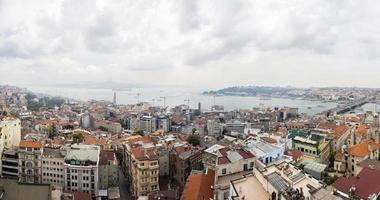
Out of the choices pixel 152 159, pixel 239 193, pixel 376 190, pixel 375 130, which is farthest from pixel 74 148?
pixel 375 130

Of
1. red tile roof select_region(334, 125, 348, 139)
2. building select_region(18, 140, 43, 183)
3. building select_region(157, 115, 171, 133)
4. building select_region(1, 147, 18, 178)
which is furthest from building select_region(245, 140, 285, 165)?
building select_region(157, 115, 171, 133)

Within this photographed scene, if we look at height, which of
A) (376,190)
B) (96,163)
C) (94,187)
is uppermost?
(376,190)

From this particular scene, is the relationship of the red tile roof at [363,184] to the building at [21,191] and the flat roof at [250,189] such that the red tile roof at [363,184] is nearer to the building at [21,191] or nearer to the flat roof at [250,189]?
the flat roof at [250,189]

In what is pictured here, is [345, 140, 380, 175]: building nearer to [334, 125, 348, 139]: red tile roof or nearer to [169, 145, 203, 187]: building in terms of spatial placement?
[334, 125, 348, 139]: red tile roof

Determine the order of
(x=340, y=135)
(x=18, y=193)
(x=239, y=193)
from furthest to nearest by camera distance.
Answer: (x=340, y=135)
(x=18, y=193)
(x=239, y=193)

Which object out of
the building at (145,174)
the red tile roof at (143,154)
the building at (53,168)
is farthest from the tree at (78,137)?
the building at (145,174)

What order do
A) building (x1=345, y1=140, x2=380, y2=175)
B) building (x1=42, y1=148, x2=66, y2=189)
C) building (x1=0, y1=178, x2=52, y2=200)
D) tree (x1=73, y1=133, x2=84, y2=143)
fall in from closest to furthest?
building (x1=0, y1=178, x2=52, y2=200)
building (x1=345, y1=140, x2=380, y2=175)
building (x1=42, y1=148, x2=66, y2=189)
tree (x1=73, y1=133, x2=84, y2=143)

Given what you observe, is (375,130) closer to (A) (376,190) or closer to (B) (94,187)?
(A) (376,190)
